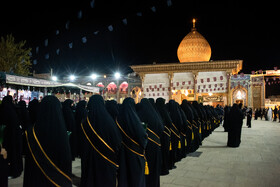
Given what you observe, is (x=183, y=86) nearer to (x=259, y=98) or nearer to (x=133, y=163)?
(x=259, y=98)

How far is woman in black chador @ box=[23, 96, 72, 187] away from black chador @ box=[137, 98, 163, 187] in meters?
1.65

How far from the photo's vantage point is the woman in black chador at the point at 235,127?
26.5ft

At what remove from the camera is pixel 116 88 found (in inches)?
1217

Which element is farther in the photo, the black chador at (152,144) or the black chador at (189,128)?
the black chador at (189,128)

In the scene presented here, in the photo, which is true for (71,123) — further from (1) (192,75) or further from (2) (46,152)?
(1) (192,75)

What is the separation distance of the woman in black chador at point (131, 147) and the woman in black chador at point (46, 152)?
976mm

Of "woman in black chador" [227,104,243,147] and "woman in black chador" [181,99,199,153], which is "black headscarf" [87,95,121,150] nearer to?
"woman in black chador" [181,99,199,153]

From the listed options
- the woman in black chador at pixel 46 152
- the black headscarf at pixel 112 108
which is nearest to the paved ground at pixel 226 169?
the black headscarf at pixel 112 108

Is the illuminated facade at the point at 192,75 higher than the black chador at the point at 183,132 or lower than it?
higher

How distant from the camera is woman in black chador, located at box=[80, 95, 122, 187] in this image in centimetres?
290

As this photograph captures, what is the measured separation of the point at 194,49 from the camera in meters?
23.8

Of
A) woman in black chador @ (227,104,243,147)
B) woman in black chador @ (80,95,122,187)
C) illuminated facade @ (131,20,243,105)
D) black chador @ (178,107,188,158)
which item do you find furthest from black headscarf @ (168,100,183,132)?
illuminated facade @ (131,20,243,105)

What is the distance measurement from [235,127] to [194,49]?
1660cm

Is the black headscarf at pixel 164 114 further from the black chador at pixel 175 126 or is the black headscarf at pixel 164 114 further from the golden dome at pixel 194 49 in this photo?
the golden dome at pixel 194 49
